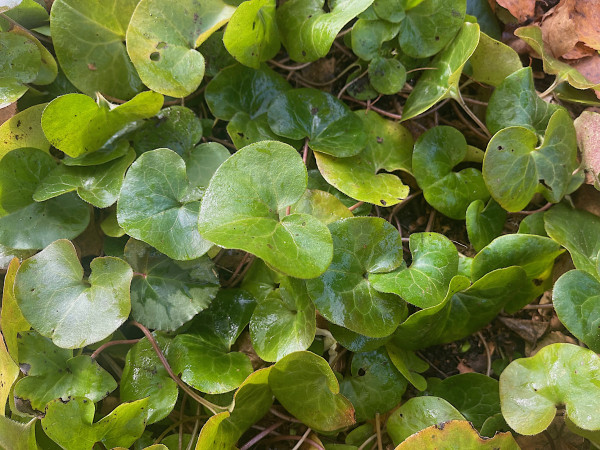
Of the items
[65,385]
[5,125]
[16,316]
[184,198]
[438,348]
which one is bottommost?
[438,348]

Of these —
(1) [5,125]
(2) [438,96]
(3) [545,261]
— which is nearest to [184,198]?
(1) [5,125]

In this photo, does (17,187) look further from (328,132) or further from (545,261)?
(545,261)

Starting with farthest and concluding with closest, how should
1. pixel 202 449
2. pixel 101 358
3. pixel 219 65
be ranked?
pixel 219 65, pixel 101 358, pixel 202 449

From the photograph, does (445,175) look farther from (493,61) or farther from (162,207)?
(162,207)

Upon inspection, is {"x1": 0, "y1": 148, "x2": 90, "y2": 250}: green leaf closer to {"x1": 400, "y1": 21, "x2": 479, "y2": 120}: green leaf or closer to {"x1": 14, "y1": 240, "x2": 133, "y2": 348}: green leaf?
{"x1": 14, "y1": 240, "x2": 133, "y2": 348}: green leaf

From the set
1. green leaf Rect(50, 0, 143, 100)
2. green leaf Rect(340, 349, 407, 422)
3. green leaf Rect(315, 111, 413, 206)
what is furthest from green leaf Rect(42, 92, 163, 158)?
green leaf Rect(340, 349, 407, 422)

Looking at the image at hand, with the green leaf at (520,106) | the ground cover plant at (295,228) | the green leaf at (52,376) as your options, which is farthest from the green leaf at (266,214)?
the green leaf at (520,106)
